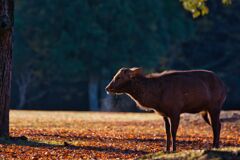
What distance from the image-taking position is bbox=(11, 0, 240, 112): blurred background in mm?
48031

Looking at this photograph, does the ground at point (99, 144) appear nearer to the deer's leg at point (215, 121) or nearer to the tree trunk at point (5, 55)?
the tree trunk at point (5, 55)

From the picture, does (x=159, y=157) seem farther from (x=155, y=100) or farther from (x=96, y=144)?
(x=96, y=144)

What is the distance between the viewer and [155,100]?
1444 cm

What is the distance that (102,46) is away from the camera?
47719 millimetres

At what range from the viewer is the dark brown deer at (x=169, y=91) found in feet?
47.1

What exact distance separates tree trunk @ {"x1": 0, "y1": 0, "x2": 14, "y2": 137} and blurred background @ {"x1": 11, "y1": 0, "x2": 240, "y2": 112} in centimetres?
2909

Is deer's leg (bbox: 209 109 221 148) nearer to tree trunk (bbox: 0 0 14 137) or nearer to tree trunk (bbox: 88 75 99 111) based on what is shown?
tree trunk (bbox: 0 0 14 137)

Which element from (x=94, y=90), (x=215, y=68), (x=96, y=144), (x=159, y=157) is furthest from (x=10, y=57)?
(x=215, y=68)

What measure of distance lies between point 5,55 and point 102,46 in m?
31.6

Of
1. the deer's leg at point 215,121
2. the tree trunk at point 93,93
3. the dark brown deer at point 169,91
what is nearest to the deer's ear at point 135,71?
the dark brown deer at point 169,91

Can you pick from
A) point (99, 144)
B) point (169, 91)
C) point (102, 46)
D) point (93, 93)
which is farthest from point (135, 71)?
point (93, 93)

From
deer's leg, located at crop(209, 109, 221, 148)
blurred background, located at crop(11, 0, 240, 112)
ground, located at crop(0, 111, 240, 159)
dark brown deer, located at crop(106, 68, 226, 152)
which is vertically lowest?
ground, located at crop(0, 111, 240, 159)

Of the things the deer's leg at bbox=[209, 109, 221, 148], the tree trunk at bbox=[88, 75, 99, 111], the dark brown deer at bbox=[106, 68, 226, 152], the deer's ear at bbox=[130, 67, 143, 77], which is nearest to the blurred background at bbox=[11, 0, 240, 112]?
the tree trunk at bbox=[88, 75, 99, 111]

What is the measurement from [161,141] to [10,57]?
468cm
